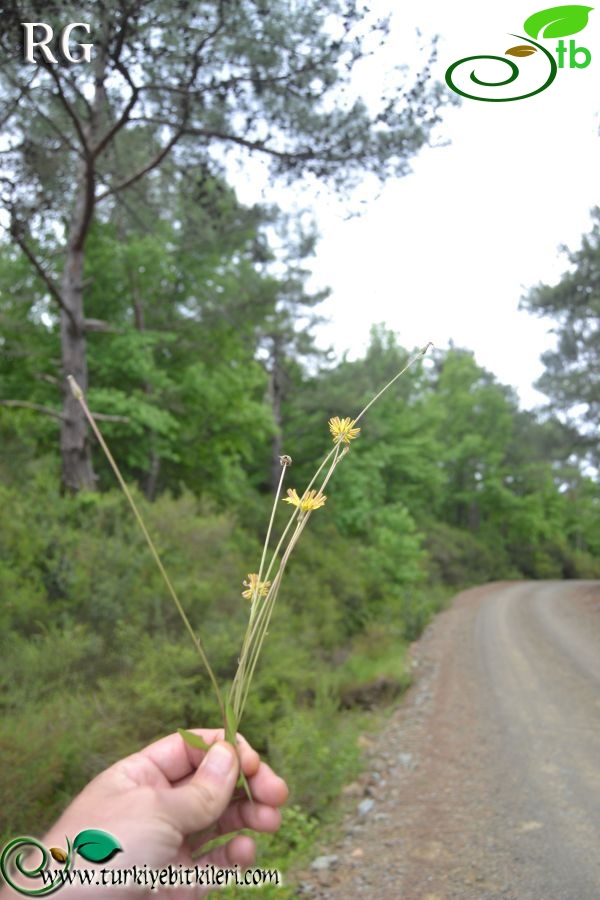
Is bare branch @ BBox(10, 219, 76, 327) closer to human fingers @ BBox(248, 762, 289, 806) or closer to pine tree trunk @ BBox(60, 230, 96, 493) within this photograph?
pine tree trunk @ BBox(60, 230, 96, 493)

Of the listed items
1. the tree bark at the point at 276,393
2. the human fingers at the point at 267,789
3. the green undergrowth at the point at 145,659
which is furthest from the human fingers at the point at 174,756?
the tree bark at the point at 276,393

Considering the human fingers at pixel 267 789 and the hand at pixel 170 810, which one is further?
the human fingers at pixel 267 789

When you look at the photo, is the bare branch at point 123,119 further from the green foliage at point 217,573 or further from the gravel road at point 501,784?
the gravel road at point 501,784

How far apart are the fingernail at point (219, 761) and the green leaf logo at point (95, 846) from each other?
0.23m

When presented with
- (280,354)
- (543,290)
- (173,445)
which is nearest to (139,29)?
(543,290)

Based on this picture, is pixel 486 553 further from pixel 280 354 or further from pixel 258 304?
pixel 258 304

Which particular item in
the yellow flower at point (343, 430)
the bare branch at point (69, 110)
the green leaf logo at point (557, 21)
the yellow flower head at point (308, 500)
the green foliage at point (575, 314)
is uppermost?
the bare branch at point (69, 110)

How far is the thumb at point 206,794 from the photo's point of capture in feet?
4.54

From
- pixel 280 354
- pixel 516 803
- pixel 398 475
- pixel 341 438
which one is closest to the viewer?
pixel 341 438

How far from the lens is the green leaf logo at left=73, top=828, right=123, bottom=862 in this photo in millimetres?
1336

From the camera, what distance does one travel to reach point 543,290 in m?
2.68

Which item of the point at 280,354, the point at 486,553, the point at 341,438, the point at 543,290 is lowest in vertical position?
the point at 486,553

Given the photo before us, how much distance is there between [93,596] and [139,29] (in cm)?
503

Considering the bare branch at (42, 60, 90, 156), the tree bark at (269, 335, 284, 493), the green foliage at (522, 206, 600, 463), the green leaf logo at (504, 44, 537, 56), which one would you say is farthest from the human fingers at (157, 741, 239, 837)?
the tree bark at (269, 335, 284, 493)
